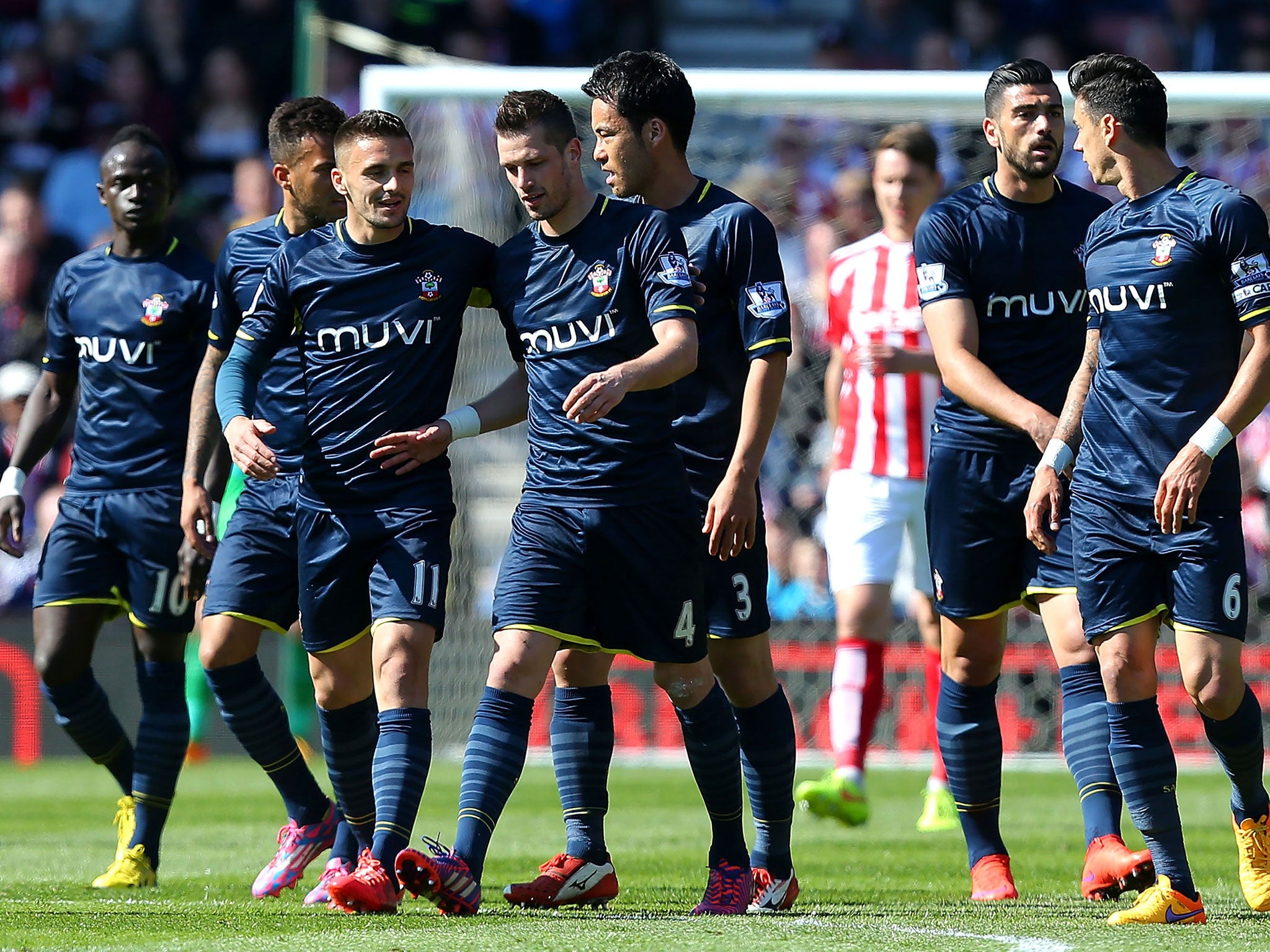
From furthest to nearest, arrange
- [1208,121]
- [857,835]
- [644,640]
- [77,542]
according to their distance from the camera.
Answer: [1208,121] → [857,835] → [77,542] → [644,640]

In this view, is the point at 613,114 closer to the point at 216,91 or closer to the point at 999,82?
the point at 999,82

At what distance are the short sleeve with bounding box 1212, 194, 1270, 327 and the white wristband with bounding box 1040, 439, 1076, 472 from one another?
1.88 feet

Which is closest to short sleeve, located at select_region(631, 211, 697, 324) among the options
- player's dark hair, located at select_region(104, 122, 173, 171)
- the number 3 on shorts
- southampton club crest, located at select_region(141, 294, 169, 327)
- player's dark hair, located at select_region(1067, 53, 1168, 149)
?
the number 3 on shorts

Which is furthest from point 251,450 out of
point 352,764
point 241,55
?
point 241,55

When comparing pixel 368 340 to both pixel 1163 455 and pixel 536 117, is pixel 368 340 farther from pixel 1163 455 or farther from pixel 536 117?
pixel 1163 455

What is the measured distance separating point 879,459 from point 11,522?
3672 millimetres

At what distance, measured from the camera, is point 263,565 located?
5.78 metres

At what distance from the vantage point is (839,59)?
54.5 ft

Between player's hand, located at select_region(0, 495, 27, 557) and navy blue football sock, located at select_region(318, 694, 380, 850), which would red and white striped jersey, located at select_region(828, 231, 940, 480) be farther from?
player's hand, located at select_region(0, 495, 27, 557)

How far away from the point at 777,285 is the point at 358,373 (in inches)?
47.4

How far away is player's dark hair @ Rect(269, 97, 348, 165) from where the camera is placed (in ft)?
19.5

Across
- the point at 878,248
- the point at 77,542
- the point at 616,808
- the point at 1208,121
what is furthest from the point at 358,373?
the point at 1208,121

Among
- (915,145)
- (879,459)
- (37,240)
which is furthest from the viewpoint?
(37,240)

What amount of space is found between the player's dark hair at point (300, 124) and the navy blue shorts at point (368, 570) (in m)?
1.27
